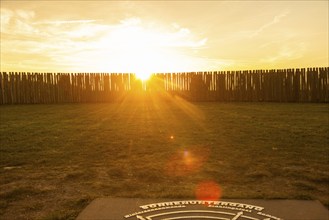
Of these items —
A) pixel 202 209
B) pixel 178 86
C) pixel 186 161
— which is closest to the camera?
pixel 202 209

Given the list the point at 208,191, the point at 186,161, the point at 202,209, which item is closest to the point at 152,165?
the point at 186,161

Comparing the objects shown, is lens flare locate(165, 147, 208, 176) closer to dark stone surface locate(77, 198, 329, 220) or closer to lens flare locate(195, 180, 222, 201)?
lens flare locate(195, 180, 222, 201)

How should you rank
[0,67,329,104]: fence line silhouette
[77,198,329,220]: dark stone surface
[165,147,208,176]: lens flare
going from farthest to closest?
[0,67,329,104]: fence line silhouette < [165,147,208,176]: lens flare < [77,198,329,220]: dark stone surface

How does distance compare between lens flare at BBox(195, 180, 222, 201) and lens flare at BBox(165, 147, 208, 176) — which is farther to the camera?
lens flare at BBox(165, 147, 208, 176)

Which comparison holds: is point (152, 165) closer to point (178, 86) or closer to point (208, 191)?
point (208, 191)

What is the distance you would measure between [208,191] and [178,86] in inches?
648

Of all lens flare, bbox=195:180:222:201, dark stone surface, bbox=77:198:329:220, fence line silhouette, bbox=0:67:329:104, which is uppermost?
fence line silhouette, bbox=0:67:329:104

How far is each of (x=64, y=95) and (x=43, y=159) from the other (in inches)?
574

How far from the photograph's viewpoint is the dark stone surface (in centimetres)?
282

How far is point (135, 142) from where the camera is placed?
21.7ft

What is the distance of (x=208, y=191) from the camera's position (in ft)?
12.0

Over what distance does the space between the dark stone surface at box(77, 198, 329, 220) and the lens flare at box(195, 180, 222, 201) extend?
0.74ft

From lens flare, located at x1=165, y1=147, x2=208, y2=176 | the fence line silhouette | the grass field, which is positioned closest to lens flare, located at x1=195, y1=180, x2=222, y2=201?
the grass field

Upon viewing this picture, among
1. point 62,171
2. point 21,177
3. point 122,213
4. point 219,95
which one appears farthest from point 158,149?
point 219,95
